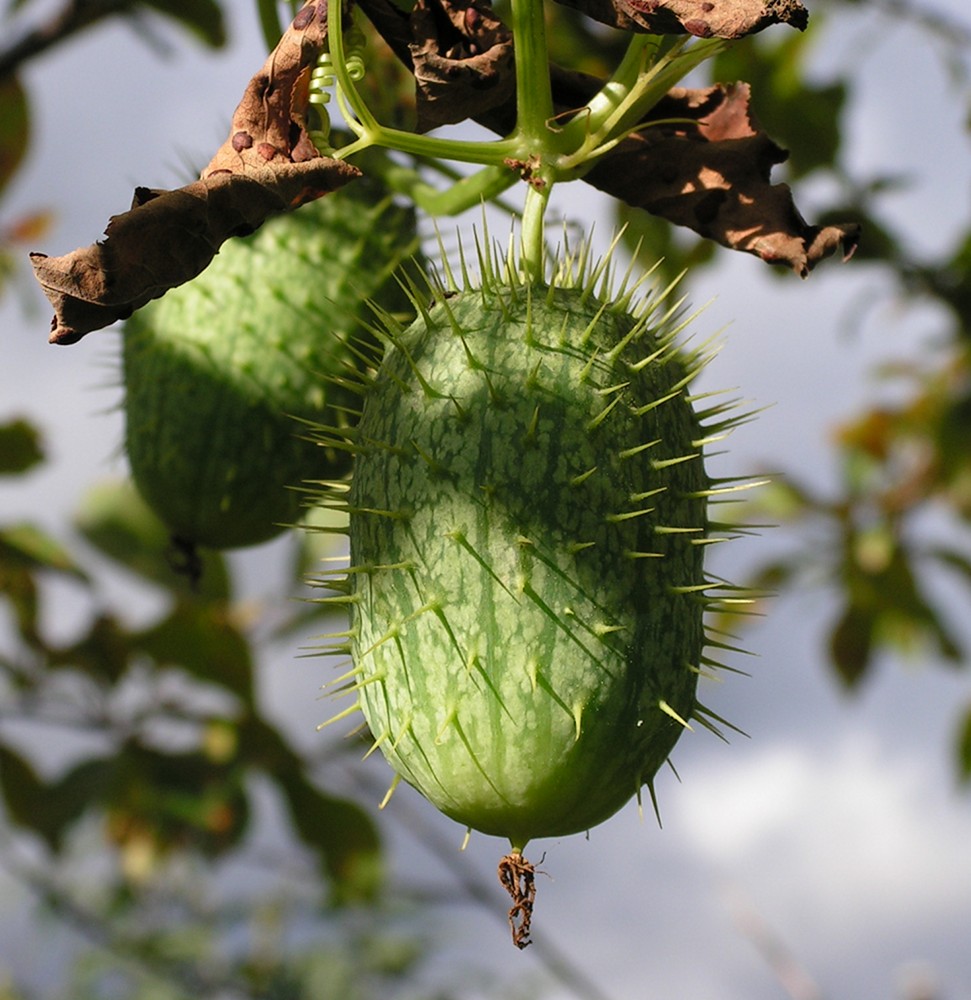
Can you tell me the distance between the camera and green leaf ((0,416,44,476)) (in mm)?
3174

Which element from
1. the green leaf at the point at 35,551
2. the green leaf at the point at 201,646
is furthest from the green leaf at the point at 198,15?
the green leaf at the point at 201,646

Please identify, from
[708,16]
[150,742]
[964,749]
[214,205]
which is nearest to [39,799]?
[150,742]

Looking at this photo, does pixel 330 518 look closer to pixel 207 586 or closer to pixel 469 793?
pixel 207 586

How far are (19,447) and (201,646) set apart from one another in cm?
68

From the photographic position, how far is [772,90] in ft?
12.6

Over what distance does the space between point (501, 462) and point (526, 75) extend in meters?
0.47

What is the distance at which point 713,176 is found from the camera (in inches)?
67.9

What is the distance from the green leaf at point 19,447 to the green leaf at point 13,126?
2.88 ft

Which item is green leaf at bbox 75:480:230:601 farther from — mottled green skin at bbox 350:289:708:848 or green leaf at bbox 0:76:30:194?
mottled green skin at bbox 350:289:708:848

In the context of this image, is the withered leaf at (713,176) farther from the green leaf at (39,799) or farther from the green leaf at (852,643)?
A: the green leaf at (852,643)

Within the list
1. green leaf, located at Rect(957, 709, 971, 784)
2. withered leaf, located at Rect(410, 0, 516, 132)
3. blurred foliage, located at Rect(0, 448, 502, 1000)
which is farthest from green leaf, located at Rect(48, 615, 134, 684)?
green leaf, located at Rect(957, 709, 971, 784)

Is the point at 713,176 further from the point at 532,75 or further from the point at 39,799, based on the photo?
the point at 39,799

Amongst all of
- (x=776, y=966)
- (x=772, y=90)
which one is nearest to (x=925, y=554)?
(x=772, y=90)

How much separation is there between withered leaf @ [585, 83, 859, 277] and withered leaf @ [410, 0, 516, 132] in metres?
0.23
